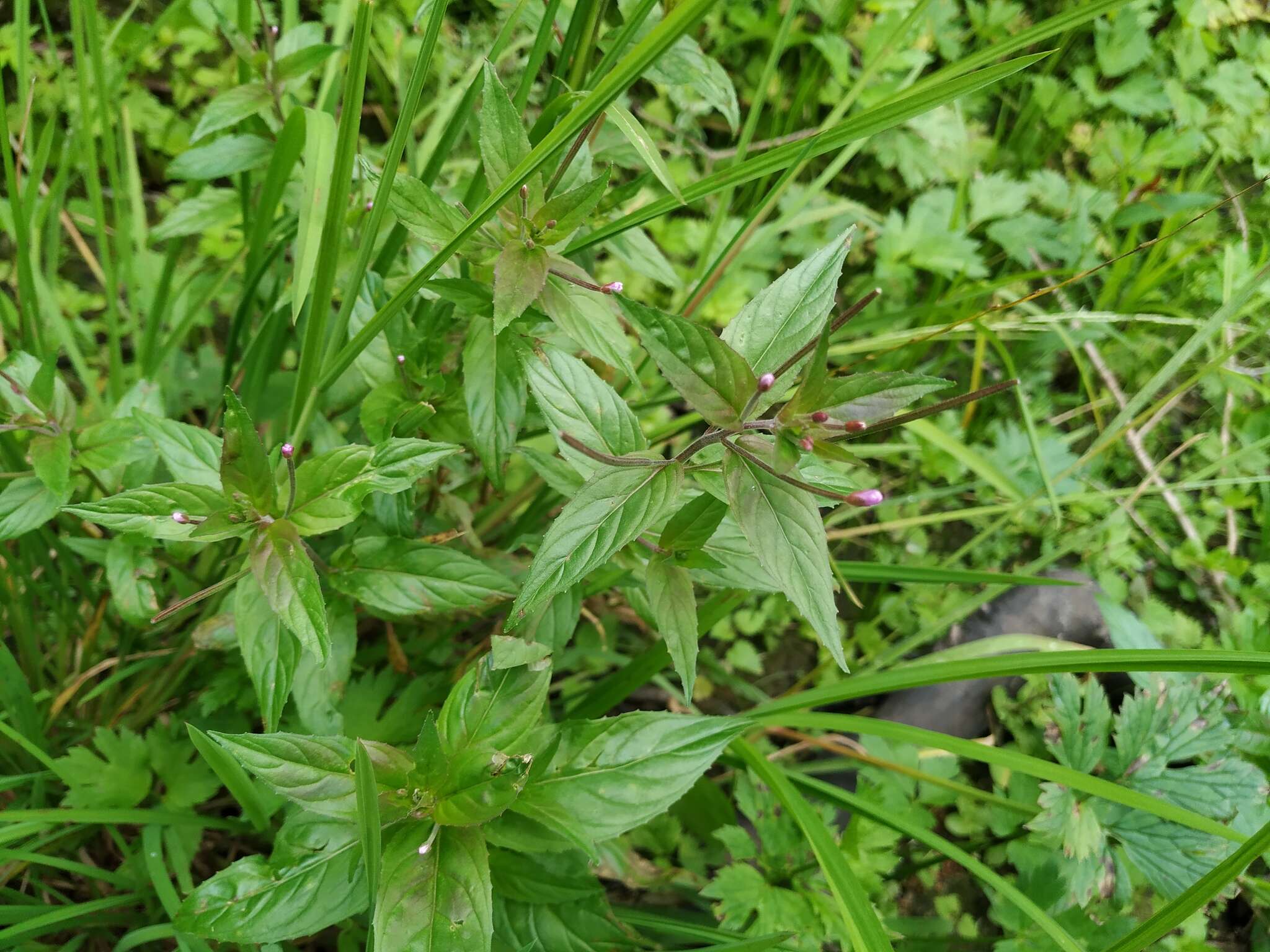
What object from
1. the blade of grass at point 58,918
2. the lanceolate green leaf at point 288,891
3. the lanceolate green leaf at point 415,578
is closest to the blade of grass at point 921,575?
the lanceolate green leaf at point 415,578

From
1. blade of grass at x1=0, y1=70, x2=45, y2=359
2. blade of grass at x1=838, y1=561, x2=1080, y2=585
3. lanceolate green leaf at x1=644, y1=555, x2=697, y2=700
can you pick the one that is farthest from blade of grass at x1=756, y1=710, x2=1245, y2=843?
blade of grass at x1=0, y1=70, x2=45, y2=359

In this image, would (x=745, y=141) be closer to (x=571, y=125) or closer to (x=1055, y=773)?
(x=571, y=125)

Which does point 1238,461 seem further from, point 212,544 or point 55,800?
point 55,800

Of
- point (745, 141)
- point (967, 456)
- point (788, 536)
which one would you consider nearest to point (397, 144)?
point (788, 536)

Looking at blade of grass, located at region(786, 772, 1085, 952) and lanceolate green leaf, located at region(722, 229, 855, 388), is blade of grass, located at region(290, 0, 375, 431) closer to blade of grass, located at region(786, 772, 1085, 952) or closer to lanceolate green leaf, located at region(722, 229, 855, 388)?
lanceolate green leaf, located at region(722, 229, 855, 388)

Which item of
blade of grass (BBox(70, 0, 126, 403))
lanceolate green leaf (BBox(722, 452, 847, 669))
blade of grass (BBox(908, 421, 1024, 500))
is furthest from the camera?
blade of grass (BBox(908, 421, 1024, 500))

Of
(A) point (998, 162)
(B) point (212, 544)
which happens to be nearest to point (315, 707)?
(B) point (212, 544)
